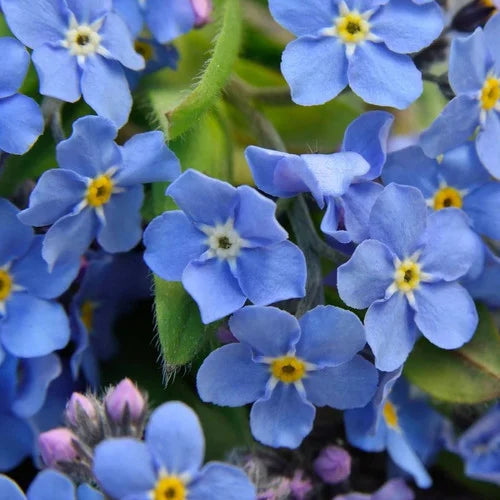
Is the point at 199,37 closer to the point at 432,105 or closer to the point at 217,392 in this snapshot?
the point at 432,105

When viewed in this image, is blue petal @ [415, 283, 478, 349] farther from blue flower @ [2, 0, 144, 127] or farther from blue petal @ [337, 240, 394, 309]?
blue flower @ [2, 0, 144, 127]

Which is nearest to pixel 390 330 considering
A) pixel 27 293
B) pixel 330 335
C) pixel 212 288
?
pixel 330 335

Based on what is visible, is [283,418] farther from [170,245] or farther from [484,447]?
[484,447]

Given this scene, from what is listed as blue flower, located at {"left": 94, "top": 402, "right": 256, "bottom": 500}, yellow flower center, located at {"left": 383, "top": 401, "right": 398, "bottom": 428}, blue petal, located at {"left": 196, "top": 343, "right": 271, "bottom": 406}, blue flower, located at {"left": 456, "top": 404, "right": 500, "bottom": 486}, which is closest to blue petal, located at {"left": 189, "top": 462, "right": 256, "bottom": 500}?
blue flower, located at {"left": 94, "top": 402, "right": 256, "bottom": 500}

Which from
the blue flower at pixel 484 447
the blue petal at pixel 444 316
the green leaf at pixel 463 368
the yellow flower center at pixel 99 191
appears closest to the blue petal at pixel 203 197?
the yellow flower center at pixel 99 191

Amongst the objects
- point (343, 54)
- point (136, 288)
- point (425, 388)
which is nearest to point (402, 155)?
point (343, 54)

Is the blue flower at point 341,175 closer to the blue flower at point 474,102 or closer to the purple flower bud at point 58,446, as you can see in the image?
the blue flower at point 474,102
